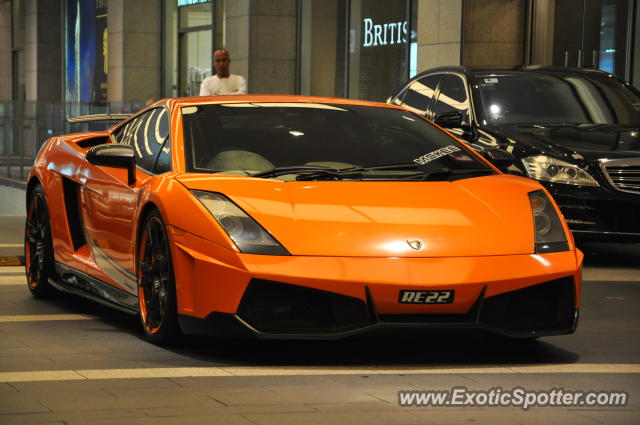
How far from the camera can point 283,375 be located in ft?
19.4

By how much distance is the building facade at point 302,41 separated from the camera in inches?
711

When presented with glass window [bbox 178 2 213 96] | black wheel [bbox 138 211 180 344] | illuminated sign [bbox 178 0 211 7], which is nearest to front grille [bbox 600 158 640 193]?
black wheel [bbox 138 211 180 344]

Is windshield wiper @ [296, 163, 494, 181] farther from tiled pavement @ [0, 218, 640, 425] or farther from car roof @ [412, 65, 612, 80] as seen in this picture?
car roof @ [412, 65, 612, 80]

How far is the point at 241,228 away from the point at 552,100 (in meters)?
6.41

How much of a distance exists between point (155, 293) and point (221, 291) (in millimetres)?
712

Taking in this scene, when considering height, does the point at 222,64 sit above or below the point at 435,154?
above

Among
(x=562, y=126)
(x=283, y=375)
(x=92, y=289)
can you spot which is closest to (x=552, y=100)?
(x=562, y=126)

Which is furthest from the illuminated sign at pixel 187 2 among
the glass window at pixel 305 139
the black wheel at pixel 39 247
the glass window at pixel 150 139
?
the glass window at pixel 305 139

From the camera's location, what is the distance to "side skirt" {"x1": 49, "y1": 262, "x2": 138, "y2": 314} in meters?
7.22

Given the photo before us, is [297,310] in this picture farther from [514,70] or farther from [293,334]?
[514,70]

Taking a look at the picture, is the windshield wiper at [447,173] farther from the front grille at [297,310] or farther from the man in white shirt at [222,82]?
the man in white shirt at [222,82]

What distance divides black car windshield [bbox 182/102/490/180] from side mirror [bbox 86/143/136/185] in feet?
1.08

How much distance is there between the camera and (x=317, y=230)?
243 inches

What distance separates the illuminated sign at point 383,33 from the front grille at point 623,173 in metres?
10.2
